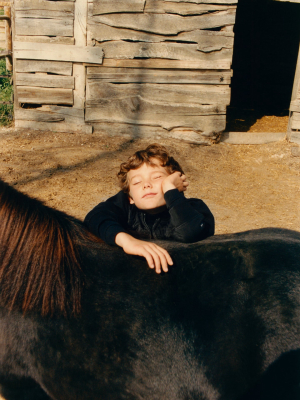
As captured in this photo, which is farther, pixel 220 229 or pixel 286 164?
pixel 286 164

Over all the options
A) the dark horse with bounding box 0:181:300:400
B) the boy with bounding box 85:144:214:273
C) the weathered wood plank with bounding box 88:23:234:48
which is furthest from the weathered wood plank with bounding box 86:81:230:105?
the dark horse with bounding box 0:181:300:400

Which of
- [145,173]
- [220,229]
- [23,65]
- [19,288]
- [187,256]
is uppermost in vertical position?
[23,65]

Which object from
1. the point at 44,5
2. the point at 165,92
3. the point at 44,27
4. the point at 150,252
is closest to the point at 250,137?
the point at 165,92

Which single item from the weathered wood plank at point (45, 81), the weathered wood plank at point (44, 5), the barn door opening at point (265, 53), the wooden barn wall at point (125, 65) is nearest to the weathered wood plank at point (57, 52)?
the wooden barn wall at point (125, 65)

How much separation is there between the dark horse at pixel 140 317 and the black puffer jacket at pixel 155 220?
0.20m

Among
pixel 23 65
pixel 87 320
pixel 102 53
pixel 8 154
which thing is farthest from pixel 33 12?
pixel 87 320

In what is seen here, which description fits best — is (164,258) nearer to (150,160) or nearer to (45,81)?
(150,160)

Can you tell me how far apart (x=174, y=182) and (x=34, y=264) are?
2.86 ft

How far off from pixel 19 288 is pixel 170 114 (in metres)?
4.96

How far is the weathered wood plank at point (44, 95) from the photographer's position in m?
6.10

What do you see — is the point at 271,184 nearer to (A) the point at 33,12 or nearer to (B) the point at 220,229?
(B) the point at 220,229

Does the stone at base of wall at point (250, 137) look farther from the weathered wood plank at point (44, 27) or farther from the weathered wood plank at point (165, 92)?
the weathered wood plank at point (44, 27)

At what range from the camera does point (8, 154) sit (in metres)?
5.39

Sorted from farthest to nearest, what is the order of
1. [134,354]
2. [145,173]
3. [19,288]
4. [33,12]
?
1. [33,12]
2. [145,173]
3. [19,288]
4. [134,354]
